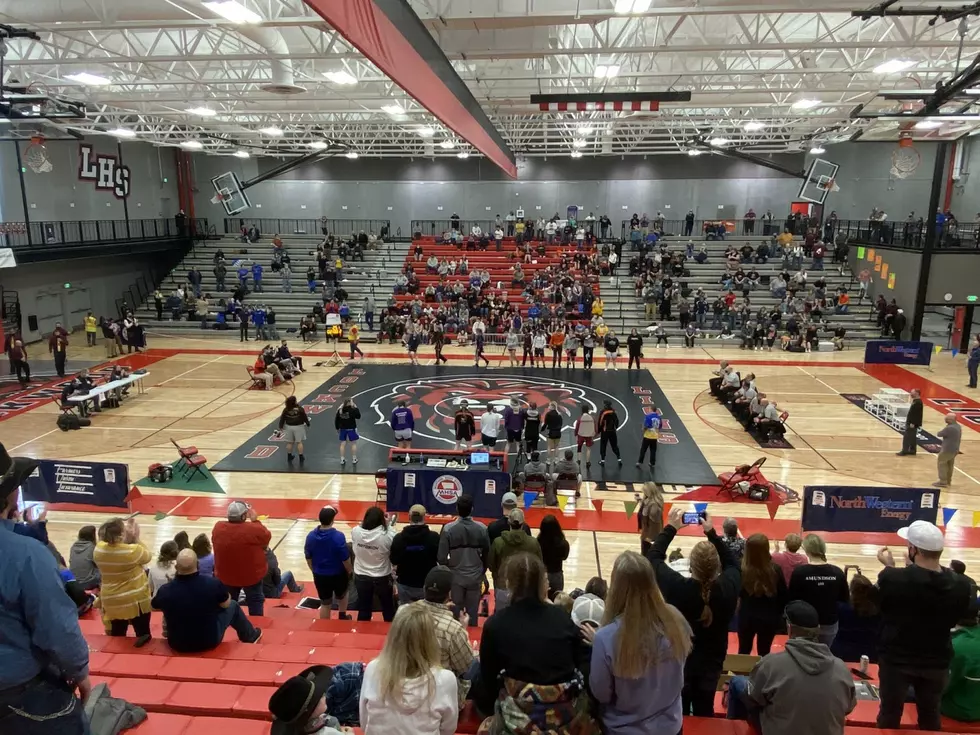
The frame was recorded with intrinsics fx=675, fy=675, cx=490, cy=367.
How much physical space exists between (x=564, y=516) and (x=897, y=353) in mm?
19201

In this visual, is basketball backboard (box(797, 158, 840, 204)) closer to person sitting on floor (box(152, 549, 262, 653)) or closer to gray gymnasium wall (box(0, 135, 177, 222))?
person sitting on floor (box(152, 549, 262, 653))

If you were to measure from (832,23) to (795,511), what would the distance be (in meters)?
14.5

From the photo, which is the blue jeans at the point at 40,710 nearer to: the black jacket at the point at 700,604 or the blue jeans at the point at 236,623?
the blue jeans at the point at 236,623

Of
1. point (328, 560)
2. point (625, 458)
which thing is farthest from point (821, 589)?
point (625, 458)

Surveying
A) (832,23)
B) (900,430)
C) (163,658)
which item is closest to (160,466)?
(163,658)

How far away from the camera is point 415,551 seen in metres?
6.50

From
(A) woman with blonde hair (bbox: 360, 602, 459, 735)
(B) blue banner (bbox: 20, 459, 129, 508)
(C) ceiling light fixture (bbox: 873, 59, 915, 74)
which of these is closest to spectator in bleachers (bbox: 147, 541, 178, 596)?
(A) woman with blonde hair (bbox: 360, 602, 459, 735)

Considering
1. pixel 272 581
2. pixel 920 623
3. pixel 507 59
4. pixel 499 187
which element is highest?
pixel 507 59

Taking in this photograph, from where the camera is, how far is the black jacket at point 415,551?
21.4 feet

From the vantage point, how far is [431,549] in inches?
257

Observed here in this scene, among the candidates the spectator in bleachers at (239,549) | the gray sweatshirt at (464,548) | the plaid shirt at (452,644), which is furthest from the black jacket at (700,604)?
the spectator in bleachers at (239,549)

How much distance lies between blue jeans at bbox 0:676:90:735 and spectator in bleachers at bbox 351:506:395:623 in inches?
158

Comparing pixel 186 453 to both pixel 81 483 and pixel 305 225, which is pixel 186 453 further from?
pixel 305 225

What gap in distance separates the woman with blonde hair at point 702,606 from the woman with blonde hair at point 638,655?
1.03m
